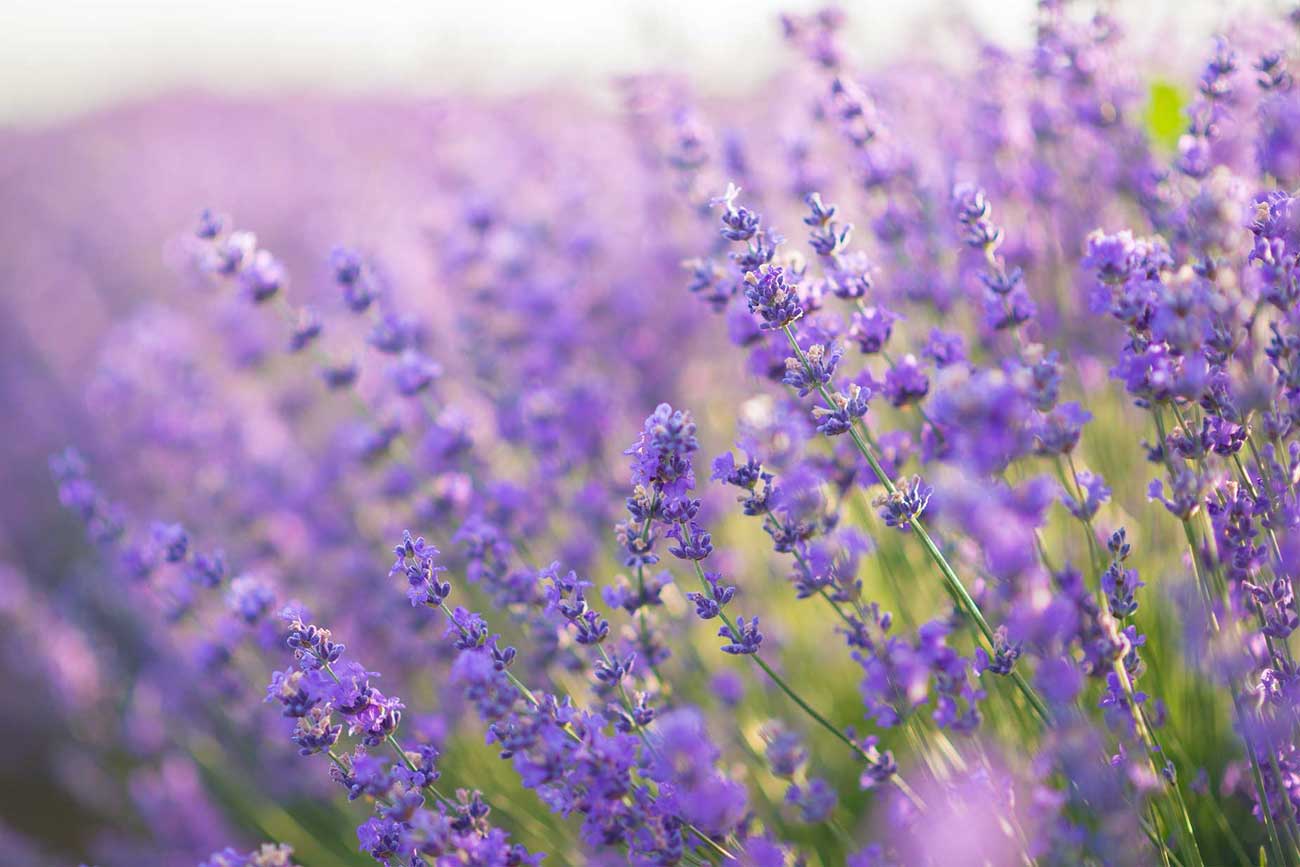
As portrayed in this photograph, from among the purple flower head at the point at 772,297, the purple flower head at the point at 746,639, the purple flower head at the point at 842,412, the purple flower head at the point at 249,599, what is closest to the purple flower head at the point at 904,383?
the purple flower head at the point at 842,412

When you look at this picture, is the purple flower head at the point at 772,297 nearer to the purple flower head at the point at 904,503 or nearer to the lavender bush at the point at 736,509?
the lavender bush at the point at 736,509

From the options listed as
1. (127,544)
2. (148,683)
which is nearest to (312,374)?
(148,683)

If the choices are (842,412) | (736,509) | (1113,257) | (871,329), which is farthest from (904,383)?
(736,509)

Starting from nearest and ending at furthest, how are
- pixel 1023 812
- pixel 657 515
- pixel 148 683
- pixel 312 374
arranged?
pixel 657 515 → pixel 1023 812 → pixel 148 683 → pixel 312 374

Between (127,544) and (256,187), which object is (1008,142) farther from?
(256,187)

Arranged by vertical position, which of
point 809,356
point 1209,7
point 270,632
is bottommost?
point 270,632

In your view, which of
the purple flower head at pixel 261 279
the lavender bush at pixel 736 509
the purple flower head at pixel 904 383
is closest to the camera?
the lavender bush at pixel 736 509

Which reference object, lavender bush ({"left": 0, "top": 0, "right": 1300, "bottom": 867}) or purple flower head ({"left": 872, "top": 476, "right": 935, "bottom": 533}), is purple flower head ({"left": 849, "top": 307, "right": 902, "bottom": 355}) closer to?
lavender bush ({"left": 0, "top": 0, "right": 1300, "bottom": 867})

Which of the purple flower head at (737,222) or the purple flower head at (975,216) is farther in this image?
the purple flower head at (975,216)
